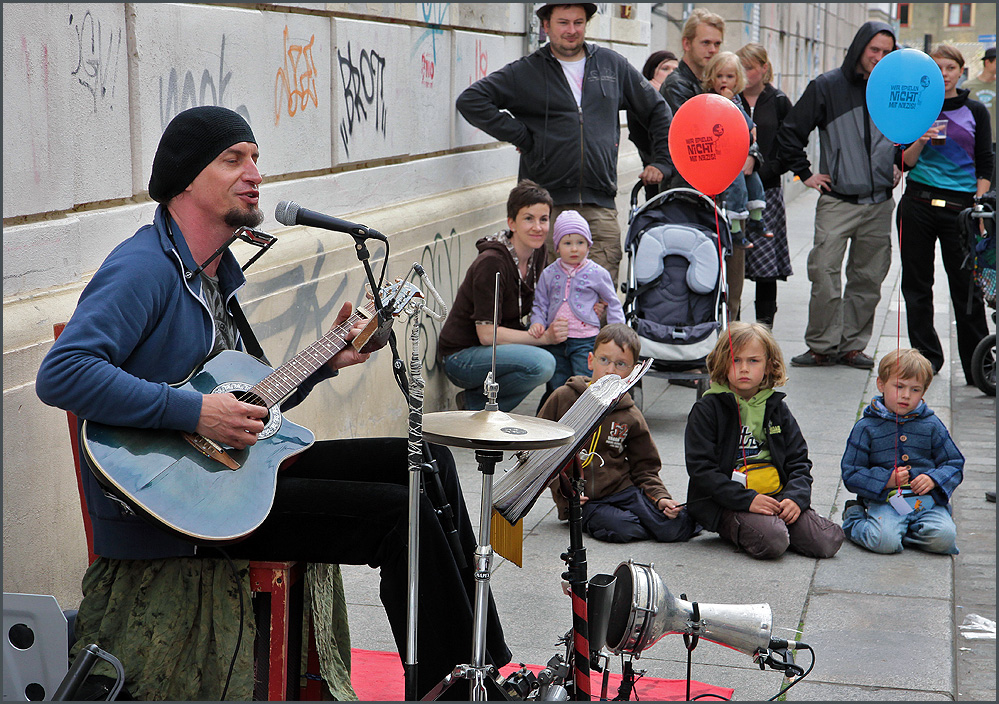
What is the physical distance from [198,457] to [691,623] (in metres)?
1.25

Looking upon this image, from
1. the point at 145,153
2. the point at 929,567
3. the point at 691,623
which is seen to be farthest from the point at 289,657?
the point at 929,567

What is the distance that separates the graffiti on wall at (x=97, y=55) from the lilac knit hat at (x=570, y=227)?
280 centimetres

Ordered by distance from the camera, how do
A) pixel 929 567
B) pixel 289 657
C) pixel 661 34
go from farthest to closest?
pixel 661 34
pixel 929 567
pixel 289 657

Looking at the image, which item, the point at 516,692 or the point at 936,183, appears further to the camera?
the point at 936,183

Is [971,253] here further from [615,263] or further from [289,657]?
[289,657]

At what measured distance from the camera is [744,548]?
14.8 ft

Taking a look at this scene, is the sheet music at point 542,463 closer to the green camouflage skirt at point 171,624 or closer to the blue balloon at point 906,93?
the green camouflage skirt at point 171,624

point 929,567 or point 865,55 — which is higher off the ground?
point 865,55

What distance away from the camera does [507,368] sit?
5.71 metres

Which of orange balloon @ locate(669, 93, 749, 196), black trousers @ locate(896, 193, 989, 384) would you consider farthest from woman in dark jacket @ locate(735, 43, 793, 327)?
orange balloon @ locate(669, 93, 749, 196)

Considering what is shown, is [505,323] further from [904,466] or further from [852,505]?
[904,466]

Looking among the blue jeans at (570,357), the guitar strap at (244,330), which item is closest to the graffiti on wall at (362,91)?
the blue jeans at (570,357)

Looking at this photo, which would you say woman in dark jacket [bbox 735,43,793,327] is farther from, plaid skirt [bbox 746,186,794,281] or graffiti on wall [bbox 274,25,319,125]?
graffiti on wall [bbox 274,25,319,125]

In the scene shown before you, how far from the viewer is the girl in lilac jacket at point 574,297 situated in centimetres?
590
